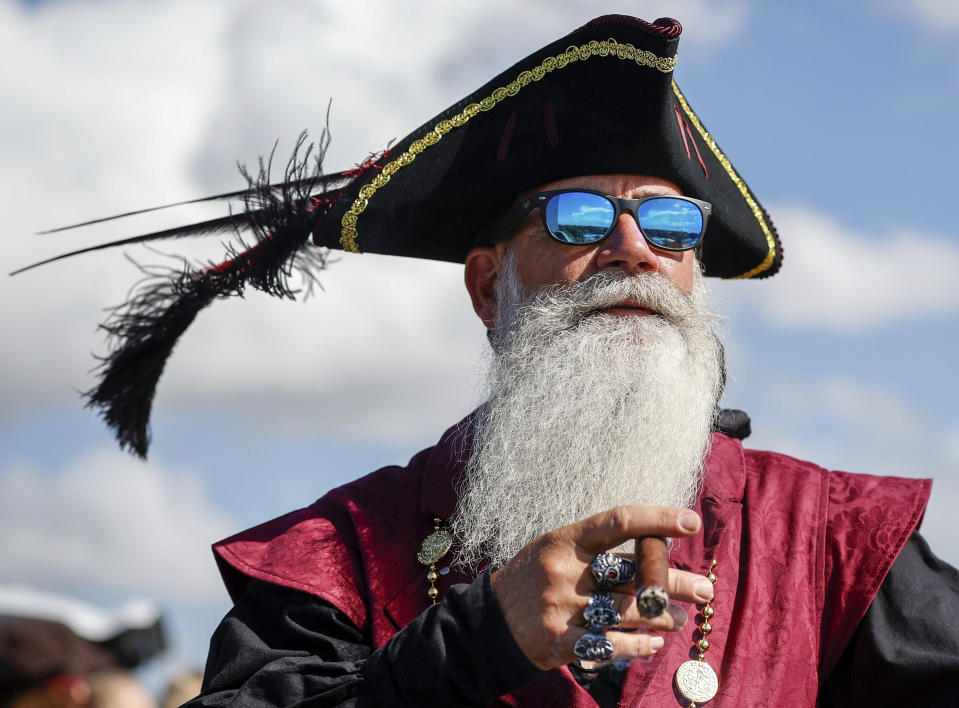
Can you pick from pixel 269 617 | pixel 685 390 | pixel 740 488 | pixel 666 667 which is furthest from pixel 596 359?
pixel 269 617

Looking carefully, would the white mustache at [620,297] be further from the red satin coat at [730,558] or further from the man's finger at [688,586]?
the man's finger at [688,586]

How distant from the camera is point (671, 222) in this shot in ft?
12.8

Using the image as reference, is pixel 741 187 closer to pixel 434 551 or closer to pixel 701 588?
pixel 434 551

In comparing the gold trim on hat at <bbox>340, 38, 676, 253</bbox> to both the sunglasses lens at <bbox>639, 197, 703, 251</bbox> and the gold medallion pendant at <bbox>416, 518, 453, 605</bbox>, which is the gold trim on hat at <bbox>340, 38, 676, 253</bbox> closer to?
the sunglasses lens at <bbox>639, 197, 703, 251</bbox>

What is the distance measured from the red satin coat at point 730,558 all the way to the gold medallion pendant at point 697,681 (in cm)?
2

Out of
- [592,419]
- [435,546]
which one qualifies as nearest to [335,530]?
[435,546]

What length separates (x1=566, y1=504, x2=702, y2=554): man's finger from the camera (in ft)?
8.78

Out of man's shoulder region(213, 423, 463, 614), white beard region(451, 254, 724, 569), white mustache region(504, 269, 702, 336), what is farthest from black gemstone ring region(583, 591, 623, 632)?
white mustache region(504, 269, 702, 336)

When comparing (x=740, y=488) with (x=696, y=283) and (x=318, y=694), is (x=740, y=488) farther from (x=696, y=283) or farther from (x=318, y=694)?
(x=318, y=694)

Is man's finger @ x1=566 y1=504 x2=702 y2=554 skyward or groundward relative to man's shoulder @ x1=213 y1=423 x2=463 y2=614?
groundward

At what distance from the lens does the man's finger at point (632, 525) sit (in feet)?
8.78

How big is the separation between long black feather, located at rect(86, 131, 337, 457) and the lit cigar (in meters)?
1.95

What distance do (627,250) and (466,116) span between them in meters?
0.72

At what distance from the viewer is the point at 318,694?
320cm
